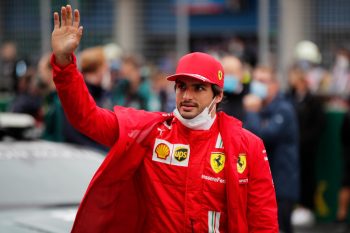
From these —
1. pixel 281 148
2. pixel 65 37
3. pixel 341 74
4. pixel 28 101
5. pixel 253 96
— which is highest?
pixel 65 37

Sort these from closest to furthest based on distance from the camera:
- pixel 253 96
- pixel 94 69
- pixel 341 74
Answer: pixel 94 69 < pixel 253 96 < pixel 341 74

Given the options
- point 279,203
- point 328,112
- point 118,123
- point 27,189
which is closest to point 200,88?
point 118,123

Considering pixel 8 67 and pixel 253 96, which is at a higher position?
pixel 253 96

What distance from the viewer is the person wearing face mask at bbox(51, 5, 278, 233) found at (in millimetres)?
4793

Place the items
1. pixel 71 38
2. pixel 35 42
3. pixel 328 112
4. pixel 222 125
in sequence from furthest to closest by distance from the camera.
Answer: pixel 35 42 < pixel 328 112 < pixel 222 125 < pixel 71 38

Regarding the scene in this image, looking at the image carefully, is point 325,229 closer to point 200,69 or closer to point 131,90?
point 131,90

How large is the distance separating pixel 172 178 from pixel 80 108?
0.58 metres

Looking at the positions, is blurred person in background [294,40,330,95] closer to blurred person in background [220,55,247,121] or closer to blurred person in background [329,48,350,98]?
blurred person in background [329,48,350,98]

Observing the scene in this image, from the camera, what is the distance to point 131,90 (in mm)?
12445

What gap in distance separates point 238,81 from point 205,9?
982cm

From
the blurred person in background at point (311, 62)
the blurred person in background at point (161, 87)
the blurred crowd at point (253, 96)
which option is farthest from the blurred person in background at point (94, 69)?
the blurred person in background at point (311, 62)

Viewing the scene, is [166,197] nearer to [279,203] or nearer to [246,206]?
[246,206]

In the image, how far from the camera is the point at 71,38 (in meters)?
4.61

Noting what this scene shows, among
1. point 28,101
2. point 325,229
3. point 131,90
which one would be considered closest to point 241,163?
point 325,229
